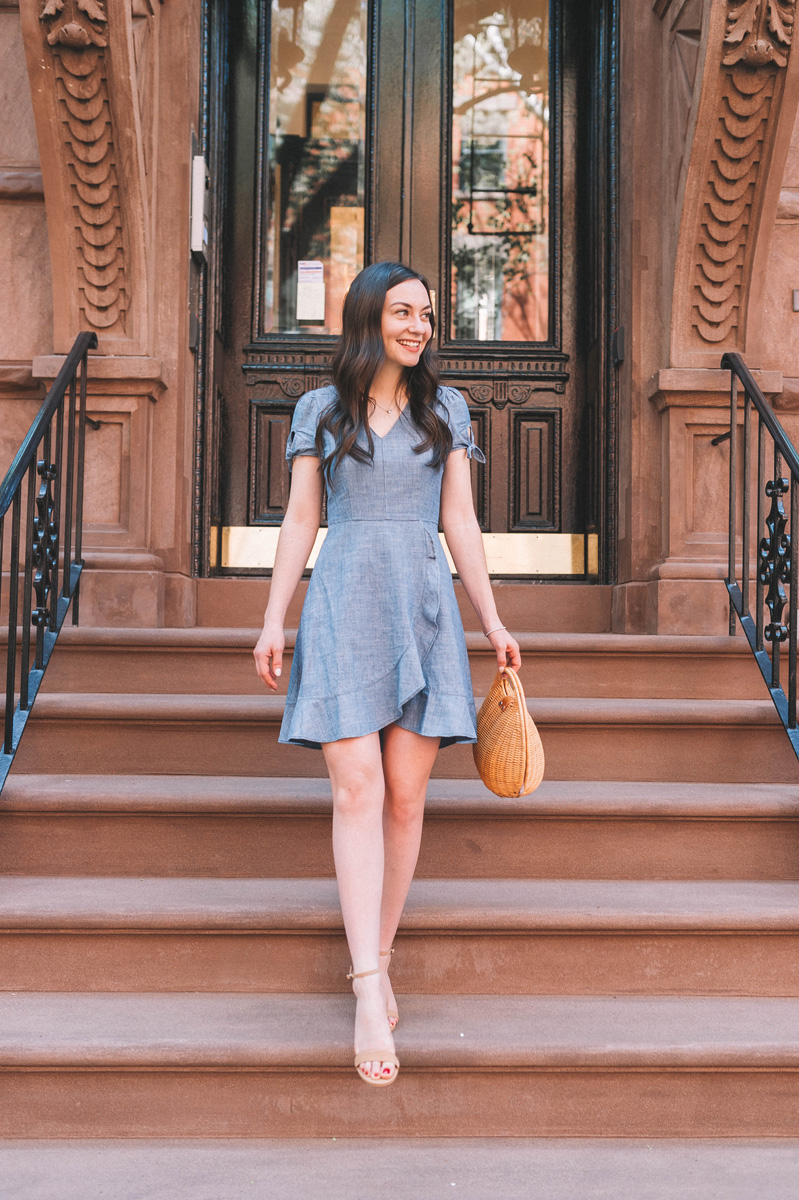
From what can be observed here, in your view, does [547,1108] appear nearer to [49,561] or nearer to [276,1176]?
[276,1176]

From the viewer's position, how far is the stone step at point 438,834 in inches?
119

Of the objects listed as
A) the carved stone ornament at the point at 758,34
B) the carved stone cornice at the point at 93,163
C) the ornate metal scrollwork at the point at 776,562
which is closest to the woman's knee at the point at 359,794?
the ornate metal scrollwork at the point at 776,562

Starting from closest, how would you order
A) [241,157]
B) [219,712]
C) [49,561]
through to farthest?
[219,712], [49,561], [241,157]

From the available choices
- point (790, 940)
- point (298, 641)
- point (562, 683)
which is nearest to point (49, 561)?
point (298, 641)

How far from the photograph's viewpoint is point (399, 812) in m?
2.46

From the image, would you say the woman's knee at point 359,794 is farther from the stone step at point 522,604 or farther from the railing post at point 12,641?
the stone step at point 522,604

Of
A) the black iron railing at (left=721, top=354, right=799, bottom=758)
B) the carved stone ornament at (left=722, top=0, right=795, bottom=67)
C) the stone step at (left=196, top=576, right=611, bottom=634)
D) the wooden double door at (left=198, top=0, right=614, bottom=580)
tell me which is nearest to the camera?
the black iron railing at (left=721, top=354, right=799, bottom=758)

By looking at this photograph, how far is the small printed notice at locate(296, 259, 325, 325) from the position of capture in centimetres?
524

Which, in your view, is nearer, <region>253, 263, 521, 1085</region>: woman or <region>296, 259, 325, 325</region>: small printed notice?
<region>253, 263, 521, 1085</region>: woman

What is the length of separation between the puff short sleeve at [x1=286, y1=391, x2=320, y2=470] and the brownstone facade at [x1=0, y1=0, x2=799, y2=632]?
75.4 inches

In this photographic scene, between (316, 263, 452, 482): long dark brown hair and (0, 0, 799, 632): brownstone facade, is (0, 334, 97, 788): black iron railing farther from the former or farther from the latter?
(316, 263, 452, 482): long dark brown hair

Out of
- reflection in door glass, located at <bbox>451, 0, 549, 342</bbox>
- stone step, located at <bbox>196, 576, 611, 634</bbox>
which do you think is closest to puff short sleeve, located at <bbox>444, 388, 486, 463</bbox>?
stone step, located at <bbox>196, 576, 611, 634</bbox>

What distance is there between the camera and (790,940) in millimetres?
2676

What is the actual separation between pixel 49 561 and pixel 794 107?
3.33m
